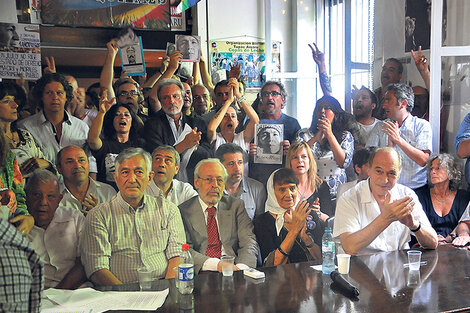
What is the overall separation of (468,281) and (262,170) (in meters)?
1.62

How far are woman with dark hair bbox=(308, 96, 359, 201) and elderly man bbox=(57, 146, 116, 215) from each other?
1.63 meters

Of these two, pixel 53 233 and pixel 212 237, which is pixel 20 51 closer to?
pixel 53 233

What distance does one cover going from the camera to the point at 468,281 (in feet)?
8.52

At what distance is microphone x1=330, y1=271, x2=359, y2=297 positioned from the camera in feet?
7.82

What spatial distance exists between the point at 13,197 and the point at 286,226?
193 cm

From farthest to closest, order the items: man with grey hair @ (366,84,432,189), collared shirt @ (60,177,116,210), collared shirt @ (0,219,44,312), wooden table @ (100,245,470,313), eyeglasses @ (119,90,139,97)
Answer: man with grey hair @ (366,84,432,189) < eyeglasses @ (119,90,139,97) < collared shirt @ (60,177,116,210) < wooden table @ (100,245,470,313) < collared shirt @ (0,219,44,312)

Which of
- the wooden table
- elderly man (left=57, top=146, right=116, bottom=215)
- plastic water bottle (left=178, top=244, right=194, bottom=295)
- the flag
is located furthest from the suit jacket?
the flag

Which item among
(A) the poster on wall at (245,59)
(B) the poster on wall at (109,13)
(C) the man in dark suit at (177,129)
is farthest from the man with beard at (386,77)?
(B) the poster on wall at (109,13)

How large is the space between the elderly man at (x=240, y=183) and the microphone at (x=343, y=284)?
1153mm

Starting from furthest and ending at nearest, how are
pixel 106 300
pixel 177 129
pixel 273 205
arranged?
pixel 273 205, pixel 177 129, pixel 106 300

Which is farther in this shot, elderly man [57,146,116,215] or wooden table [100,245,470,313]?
elderly man [57,146,116,215]

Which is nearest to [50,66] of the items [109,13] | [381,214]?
[109,13]

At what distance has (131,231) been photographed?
10.7 ft

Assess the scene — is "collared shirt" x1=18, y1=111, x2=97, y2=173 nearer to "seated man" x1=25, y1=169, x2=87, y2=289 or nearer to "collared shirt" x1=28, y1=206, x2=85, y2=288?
"seated man" x1=25, y1=169, x2=87, y2=289
